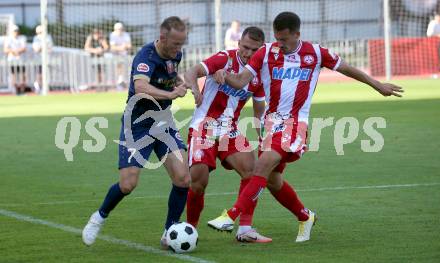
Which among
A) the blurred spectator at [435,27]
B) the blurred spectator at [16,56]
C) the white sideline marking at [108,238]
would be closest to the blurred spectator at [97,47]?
the blurred spectator at [16,56]

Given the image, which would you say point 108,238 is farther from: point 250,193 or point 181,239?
point 250,193

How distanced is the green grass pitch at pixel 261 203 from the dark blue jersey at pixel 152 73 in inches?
46.8

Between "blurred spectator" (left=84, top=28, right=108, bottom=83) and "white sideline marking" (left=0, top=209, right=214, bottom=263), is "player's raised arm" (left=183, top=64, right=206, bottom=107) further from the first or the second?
"blurred spectator" (left=84, top=28, right=108, bottom=83)

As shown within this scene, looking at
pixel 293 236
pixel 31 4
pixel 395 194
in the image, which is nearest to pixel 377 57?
pixel 31 4

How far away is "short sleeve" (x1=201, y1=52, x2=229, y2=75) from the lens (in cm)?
1025

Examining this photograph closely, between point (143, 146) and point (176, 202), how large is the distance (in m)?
0.56

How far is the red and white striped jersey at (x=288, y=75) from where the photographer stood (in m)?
9.93

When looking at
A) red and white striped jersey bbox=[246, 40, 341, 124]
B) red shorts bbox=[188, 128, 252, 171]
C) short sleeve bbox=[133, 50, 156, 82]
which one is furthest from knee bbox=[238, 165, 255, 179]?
short sleeve bbox=[133, 50, 156, 82]

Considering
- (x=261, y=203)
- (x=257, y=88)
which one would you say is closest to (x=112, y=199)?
(x=257, y=88)

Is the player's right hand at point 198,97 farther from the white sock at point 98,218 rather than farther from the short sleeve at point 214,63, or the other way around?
the white sock at point 98,218

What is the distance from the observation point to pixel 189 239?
9180 millimetres

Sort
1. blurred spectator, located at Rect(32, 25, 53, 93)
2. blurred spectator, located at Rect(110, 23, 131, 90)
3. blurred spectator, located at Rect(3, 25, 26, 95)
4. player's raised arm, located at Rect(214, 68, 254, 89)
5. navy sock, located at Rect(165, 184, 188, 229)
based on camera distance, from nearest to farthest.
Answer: navy sock, located at Rect(165, 184, 188, 229) < player's raised arm, located at Rect(214, 68, 254, 89) < blurred spectator, located at Rect(32, 25, 53, 93) < blurred spectator, located at Rect(3, 25, 26, 95) < blurred spectator, located at Rect(110, 23, 131, 90)

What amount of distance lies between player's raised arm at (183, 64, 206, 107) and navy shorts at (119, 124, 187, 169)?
44 centimetres

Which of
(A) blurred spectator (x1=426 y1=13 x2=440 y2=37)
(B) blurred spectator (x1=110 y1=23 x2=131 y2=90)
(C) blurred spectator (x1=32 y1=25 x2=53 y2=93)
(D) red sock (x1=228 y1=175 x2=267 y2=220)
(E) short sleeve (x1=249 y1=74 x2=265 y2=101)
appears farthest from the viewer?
(A) blurred spectator (x1=426 y1=13 x2=440 y2=37)
